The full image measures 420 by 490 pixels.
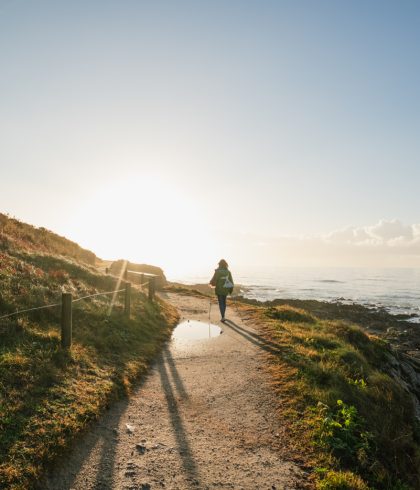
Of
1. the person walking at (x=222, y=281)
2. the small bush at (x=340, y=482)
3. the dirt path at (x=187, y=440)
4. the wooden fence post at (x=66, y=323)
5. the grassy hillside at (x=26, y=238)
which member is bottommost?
the small bush at (x=340, y=482)

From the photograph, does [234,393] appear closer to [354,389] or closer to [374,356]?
[354,389]

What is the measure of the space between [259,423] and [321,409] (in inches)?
57.0

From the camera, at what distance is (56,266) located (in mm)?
16719

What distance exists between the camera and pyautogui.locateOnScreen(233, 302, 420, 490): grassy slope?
5.71 metres

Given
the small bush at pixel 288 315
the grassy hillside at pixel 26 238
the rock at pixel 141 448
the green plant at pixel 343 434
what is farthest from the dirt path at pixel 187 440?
the grassy hillside at pixel 26 238

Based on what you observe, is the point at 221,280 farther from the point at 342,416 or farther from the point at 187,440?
the point at 187,440

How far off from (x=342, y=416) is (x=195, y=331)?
28.2 ft

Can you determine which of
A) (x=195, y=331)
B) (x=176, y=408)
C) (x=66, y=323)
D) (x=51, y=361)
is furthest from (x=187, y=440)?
(x=195, y=331)

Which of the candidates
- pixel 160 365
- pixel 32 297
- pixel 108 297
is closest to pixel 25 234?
pixel 108 297

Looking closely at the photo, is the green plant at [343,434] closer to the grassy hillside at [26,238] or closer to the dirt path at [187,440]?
the dirt path at [187,440]

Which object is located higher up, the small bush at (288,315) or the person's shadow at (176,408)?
the small bush at (288,315)

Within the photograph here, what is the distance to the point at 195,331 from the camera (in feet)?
49.6

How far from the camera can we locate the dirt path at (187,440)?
503 cm

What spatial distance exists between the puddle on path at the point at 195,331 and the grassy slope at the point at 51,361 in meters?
0.55
